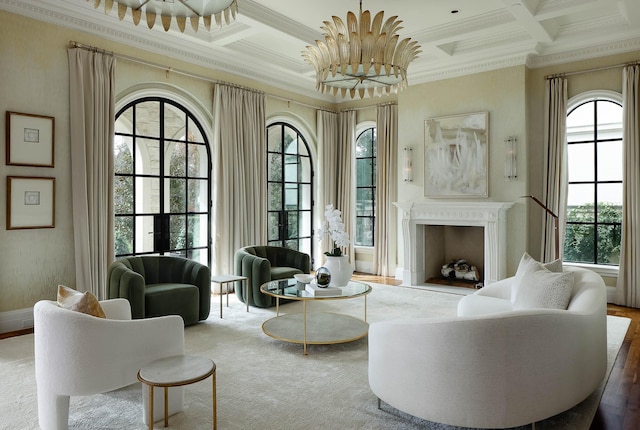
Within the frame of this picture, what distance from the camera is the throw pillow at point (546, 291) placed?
333cm

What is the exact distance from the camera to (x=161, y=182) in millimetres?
6488

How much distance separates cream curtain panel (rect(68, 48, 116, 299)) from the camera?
532 cm

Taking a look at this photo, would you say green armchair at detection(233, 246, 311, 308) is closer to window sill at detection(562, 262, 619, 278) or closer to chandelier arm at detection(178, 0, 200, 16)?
chandelier arm at detection(178, 0, 200, 16)

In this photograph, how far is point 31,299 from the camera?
5105 millimetres

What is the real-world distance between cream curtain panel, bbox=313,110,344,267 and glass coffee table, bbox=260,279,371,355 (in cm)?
385

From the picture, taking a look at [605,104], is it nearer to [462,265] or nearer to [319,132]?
[462,265]

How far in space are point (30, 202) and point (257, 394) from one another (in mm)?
3457

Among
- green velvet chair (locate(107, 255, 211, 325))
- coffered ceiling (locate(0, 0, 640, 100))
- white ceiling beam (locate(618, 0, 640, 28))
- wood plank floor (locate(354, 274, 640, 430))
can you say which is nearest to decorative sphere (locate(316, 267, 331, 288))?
green velvet chair (locate(107, 255, 211, 325))

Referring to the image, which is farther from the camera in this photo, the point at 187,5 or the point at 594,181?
the point at 594,181

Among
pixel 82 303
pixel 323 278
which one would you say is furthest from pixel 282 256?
pixel 82 303

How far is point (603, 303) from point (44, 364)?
384 centimetres

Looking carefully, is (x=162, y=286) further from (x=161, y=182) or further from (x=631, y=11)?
(x=631, y=11)

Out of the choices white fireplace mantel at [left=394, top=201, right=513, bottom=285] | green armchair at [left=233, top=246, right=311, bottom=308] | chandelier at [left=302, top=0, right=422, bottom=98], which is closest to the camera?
chandelier at [left=302, top=0, right=422, bottom=98]

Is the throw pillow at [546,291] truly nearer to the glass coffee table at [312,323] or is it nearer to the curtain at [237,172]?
the glass coffee table at [312,323]
